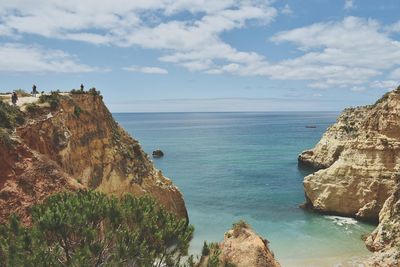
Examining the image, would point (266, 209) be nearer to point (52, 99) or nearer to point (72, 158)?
point (72, 158)

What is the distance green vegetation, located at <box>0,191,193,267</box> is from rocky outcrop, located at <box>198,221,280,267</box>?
362cm

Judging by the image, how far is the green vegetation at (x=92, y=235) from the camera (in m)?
13.4

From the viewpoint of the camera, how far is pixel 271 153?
88625 mm

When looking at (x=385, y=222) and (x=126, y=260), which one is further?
(x=385, y=222)

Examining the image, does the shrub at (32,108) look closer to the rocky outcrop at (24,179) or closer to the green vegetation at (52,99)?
the green vegetation at (52,99)

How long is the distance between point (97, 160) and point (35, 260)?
17.3m

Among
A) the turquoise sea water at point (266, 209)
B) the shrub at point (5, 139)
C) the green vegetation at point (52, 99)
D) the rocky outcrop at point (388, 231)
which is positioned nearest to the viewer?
the shrub at point (5, 139)

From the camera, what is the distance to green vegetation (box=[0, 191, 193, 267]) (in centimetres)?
1336

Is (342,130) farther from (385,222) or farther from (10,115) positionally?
(10,115)

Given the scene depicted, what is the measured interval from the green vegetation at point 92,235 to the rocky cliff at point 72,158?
4193mm

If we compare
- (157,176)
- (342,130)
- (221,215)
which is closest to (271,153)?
(342,130)

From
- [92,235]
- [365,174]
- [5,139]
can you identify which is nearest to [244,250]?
[92,235]

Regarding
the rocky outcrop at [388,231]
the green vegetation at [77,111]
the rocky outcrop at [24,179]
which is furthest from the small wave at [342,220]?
the rocky outcrop at [24,179]

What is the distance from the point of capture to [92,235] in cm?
1404
